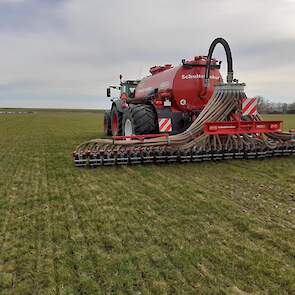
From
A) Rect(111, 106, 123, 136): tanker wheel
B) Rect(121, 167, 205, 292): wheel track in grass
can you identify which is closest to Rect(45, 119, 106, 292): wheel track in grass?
Rect(121, 167, 205, 292): wheel track in grass

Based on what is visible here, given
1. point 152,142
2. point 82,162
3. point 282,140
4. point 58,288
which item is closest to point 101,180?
point 82,162

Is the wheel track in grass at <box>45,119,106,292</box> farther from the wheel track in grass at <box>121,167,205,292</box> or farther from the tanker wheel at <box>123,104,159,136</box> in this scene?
the tanker wheel at <box>123,104,159,136</box>

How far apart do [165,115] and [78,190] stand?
408 centimetres

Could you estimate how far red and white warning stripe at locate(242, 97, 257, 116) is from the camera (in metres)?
8.46

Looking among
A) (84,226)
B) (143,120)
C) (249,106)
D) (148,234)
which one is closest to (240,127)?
(249,106)

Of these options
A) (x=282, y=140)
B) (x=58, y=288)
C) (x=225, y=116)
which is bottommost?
(x=58, y=288)

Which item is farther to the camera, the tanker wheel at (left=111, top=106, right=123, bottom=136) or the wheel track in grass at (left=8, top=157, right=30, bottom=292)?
the tanker wheel at (left=111, top=106, right=123, bottom=136)

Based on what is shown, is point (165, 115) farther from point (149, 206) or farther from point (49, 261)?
point (49, 261)

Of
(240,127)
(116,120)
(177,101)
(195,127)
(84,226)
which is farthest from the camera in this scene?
(116,120)

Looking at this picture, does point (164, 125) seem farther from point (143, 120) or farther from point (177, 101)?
point (177, 101)

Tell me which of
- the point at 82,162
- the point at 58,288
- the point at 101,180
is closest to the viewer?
the point at 58,288

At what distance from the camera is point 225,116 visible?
831 centimetres

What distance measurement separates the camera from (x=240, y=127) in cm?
805

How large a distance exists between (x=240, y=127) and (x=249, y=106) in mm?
819
